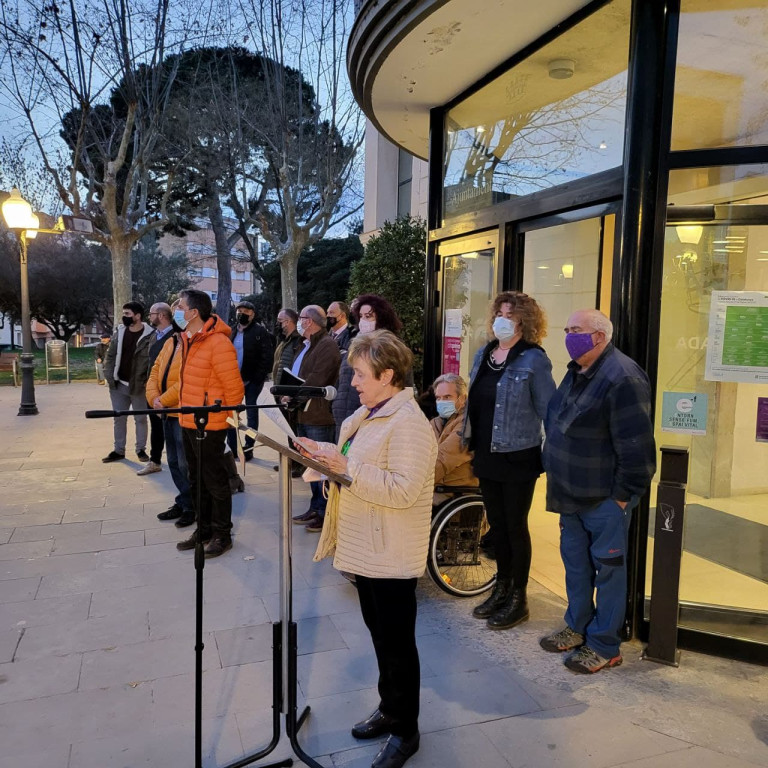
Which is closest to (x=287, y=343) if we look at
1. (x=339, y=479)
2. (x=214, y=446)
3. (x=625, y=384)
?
(x=214, y=446)

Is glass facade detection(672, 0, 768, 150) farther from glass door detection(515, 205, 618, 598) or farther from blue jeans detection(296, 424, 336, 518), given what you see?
blue jeans detection(296, 424, 336, 518)

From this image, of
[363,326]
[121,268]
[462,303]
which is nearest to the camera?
[363,326]

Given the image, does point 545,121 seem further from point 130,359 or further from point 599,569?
point 130,359

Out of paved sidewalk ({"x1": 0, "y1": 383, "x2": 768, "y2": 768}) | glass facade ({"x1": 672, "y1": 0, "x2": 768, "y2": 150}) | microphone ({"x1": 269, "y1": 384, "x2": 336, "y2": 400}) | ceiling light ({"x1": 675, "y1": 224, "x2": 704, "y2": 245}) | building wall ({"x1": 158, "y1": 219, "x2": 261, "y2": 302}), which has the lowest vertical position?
paved sidewalk ({"x1": 0, "y1": 383, "x2": 768, "y2": 768})

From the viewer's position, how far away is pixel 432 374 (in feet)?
20.6

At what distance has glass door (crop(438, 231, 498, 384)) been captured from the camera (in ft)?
18.8

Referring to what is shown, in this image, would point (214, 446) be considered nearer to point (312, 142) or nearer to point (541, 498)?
point (541, 498)

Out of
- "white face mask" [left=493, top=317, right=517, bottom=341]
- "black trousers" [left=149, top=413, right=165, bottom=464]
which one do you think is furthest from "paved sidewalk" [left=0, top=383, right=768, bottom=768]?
"black trousers" [left=149, top=413, right=165, bottom=464]

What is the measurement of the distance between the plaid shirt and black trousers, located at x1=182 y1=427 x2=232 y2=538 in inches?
101

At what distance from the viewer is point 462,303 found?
6.03 m

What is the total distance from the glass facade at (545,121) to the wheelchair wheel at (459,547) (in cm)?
234

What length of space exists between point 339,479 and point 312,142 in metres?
19.2

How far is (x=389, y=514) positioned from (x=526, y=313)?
1828mm

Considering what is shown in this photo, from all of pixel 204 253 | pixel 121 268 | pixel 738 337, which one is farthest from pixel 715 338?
pixel 204 253
